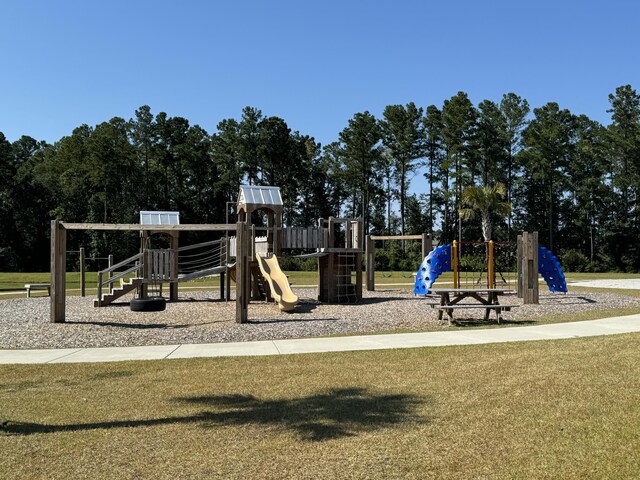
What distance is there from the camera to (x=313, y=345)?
10930 millimetres

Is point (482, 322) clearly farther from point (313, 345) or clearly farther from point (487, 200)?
point (487, 200)

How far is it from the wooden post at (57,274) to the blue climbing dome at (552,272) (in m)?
17.4

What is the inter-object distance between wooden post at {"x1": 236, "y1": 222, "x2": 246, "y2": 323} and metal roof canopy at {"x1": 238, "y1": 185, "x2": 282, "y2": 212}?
6.86m

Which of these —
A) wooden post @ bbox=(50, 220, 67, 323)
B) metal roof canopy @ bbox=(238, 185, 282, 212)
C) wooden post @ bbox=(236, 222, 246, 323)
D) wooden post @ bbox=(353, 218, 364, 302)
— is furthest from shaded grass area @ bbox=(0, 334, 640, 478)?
metal roof canopy @ bbox=(238, 185, 282, 212)

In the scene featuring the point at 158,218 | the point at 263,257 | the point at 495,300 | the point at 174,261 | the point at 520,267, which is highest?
the point at 158,218

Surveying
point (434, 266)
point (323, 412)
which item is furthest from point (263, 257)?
point (323, 412)

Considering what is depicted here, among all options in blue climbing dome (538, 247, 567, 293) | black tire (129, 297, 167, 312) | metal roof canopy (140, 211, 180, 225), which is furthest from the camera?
metal roof canopy (140, 211, 180, 225)

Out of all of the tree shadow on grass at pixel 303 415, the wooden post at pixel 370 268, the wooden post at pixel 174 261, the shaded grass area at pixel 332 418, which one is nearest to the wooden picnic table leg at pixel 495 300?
the shaded grass area at pixel 332 418

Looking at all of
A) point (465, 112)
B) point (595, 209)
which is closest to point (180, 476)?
point (465, 112)

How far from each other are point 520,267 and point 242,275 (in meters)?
11.1

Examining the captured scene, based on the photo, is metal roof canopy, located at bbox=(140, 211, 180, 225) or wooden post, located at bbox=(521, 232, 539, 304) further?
metal roof canopy, located at bbox=(140, 211, 180, 225)

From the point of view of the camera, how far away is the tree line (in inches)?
2233

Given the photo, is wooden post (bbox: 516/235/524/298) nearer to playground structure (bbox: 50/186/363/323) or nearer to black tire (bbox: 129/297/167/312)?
playground structure (bbox: 50/186/363/323)

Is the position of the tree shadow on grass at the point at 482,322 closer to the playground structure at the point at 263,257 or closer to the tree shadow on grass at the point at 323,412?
the playground structure at the point at 263,257
